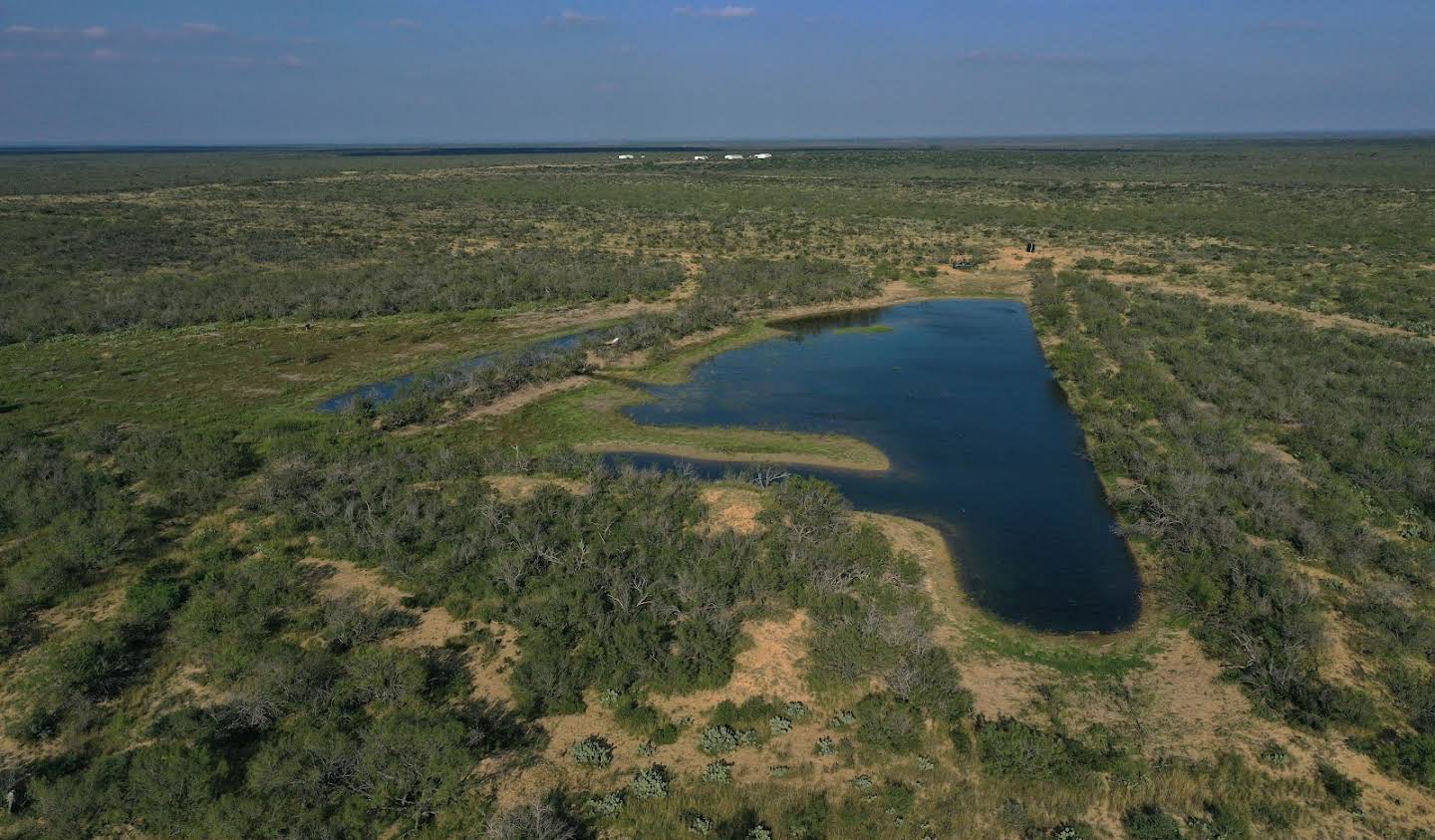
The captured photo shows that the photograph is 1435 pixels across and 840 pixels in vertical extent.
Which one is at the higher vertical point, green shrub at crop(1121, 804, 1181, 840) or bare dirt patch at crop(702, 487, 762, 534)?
bare dirt patch at crop(702, 487, 762, 534)

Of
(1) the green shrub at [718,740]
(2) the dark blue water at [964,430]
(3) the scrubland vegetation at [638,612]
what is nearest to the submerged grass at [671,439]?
(3) the scrubland vegetation at [638,612]

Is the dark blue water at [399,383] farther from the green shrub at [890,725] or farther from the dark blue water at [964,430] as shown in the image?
the green shrub at [890,725]

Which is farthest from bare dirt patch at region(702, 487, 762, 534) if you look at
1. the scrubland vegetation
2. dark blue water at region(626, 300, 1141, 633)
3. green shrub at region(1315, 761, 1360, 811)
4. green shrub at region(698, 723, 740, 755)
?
green shrub at region(1315, 761, 1360, 811)

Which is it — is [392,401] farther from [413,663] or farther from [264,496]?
[413,663]

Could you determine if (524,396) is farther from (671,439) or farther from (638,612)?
(638,612)

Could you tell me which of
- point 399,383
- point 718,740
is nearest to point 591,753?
point 718,740

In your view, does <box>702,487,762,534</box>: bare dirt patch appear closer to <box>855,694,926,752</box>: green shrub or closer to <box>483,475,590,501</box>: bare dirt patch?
<box>483,475,590,501</box>: bare dirt patch
